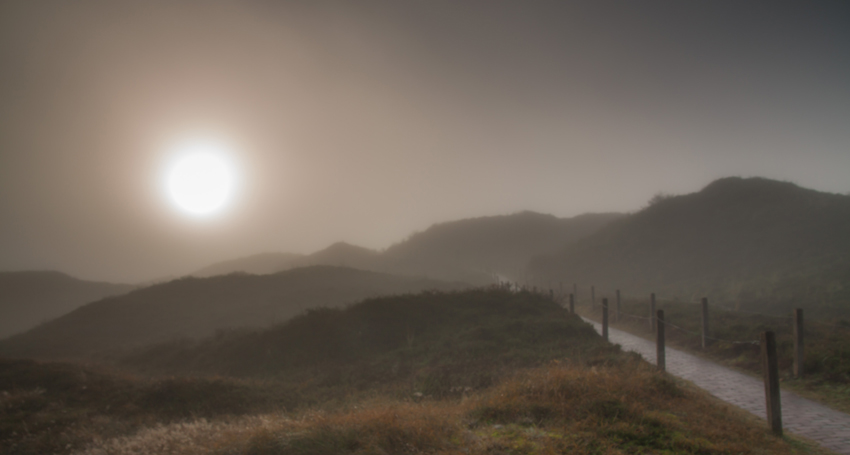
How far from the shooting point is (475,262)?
329 ft

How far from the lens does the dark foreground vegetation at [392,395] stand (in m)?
5.14

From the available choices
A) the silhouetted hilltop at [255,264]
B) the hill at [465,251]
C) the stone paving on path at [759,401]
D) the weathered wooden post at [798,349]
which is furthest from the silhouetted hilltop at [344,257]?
the weathered wooden post at [798,349]

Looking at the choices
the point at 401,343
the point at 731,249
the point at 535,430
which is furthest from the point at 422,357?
the point at 731,249

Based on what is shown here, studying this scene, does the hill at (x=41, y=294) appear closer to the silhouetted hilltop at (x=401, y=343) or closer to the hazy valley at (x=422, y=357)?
the hazy valley at (x=422, y=357)

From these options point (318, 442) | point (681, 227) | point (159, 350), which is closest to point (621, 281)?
point (681, 227)

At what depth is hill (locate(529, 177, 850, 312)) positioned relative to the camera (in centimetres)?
2642

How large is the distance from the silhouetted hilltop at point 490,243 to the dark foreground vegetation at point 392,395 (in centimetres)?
6593

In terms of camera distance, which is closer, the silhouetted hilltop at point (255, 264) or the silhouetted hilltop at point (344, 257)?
the silhouetted hilltop at point (344, 257)

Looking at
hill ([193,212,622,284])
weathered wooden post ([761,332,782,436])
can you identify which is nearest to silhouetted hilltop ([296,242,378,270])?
hill ([193,212,622,284])

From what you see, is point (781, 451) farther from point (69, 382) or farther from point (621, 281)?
point (621, 281)

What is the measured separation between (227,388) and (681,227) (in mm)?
54709

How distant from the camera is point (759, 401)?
27.1 ft

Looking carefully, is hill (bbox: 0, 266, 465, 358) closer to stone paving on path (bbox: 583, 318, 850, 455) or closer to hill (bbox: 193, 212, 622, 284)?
stone paving on path (bbox: 583, 318, 850, 455)

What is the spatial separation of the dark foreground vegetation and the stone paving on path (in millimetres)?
693
